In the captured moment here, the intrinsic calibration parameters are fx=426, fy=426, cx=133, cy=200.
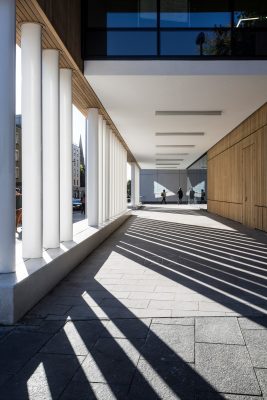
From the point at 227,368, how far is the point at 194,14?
9097 millimetres

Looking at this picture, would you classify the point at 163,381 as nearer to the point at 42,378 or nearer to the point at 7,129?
the point at 42,378

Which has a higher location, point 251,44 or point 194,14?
point 194,14

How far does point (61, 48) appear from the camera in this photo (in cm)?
771

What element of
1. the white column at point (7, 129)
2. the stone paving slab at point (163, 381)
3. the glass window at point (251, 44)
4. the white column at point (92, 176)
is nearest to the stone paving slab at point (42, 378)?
the stone paving slab at point (163, 381)

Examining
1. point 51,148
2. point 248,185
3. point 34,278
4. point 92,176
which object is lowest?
point 34,278

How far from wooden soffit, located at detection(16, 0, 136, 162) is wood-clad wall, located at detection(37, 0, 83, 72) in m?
0.09

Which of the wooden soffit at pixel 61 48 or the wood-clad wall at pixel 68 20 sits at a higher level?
the wood-clad wall at pixel 68 20

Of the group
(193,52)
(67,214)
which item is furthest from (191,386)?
(193,52)

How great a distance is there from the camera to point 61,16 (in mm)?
7340

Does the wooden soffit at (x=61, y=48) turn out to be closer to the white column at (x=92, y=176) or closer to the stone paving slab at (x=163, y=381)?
the white column at (x=92, y=176)

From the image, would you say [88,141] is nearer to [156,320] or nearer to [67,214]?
[67,214]

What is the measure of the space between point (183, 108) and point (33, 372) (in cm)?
1088

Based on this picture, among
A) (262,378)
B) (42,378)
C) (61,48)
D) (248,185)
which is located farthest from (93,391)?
(248,185)

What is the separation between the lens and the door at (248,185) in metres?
14.9
